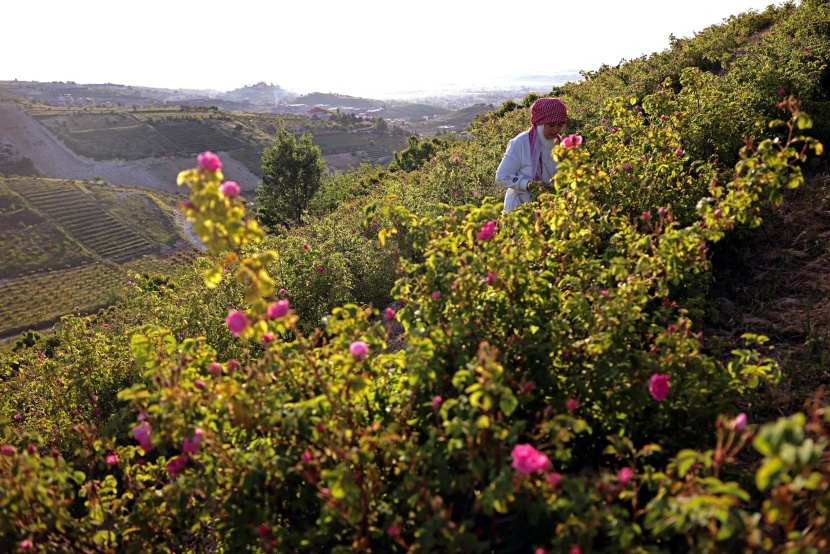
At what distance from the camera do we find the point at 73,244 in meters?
64.2

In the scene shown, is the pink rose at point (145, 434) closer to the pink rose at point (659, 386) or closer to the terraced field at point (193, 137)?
the pink rose at point (659, 386)

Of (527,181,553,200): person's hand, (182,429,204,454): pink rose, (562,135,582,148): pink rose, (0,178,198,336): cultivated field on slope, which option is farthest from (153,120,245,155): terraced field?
(182,429,204,454): pink rose

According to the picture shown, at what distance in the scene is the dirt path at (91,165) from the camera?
96688 millimetres

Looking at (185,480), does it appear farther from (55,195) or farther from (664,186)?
(55,195)

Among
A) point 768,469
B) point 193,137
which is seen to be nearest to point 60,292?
point 768,469

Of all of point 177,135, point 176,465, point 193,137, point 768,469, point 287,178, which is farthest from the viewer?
point 193,137

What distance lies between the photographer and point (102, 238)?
67.2 m

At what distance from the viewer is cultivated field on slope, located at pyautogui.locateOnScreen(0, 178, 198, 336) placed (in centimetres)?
5165

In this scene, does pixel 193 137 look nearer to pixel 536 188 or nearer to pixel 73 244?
pixel 73 244

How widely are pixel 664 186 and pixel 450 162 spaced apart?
7127 mm

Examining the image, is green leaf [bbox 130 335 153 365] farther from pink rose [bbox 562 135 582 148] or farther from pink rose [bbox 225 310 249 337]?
pink rose [bbox 562 135 582 148]

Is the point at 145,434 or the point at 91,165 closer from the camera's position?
the point at 145,434

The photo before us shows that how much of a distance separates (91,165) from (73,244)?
44495 mm

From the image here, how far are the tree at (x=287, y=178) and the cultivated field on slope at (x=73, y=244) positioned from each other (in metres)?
24.0
